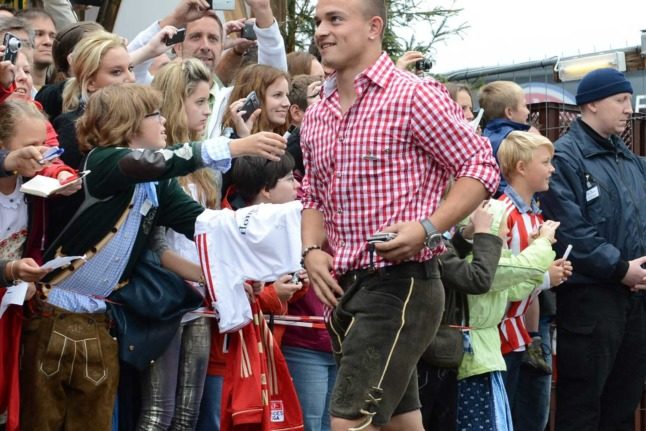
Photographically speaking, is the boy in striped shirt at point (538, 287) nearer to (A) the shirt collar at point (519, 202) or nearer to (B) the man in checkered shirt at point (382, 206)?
(A) the shirt collar at point (519, 202)

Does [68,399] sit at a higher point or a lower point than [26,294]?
lower

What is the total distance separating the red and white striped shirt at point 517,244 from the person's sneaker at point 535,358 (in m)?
0.17

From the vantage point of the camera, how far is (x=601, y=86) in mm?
8773

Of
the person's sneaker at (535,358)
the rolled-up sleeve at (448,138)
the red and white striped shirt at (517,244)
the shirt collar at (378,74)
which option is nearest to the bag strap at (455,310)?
the red and white striped shirt at (517,244)

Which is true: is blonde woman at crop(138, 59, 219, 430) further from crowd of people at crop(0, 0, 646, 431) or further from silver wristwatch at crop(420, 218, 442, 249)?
silver wristwatch at crop(420, 218, 442, 249)

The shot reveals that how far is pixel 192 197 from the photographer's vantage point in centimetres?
676

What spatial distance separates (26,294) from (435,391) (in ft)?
7.72

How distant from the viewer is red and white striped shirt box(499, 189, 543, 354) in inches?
304

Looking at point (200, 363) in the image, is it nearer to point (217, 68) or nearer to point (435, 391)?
point (435, 391)

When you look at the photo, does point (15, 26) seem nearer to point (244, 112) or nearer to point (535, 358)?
point (244, 112)

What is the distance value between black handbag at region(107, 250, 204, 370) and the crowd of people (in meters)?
0.01

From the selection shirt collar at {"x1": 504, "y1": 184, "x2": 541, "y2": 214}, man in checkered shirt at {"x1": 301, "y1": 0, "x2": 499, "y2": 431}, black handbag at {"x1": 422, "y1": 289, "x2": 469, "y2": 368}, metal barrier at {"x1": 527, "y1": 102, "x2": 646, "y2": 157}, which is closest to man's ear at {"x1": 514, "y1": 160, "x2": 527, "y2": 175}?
shirt collar at {"x1": 504, "y1": 184, "x2": 541, "y2": 214}

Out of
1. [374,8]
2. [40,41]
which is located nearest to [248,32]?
[40,41]

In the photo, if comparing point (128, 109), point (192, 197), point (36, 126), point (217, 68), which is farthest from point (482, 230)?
point (217, 68)
